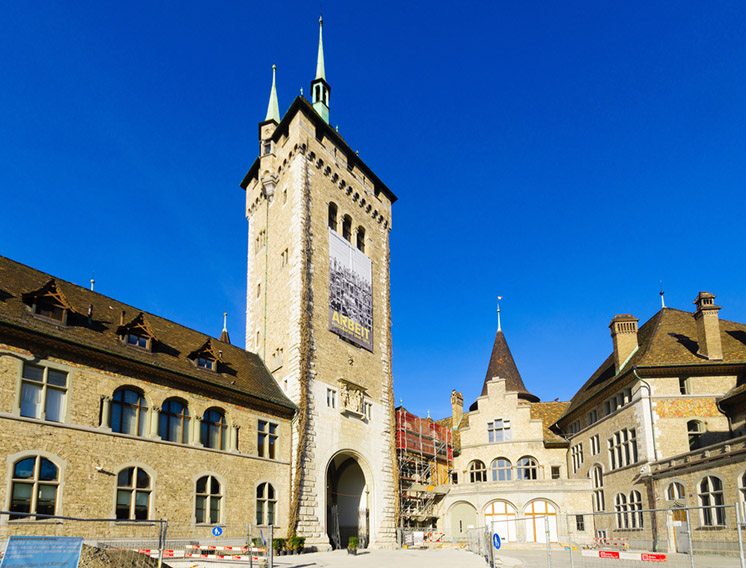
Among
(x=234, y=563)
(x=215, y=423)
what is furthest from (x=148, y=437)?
(x=234, y=563)

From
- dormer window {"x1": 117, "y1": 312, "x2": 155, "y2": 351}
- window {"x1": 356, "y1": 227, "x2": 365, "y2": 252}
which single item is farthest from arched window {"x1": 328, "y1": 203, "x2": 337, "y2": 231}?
dormer window {"x1": 117, "y1": 312, "x2": 155, "y2": 351}

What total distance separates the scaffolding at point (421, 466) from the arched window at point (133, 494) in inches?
827

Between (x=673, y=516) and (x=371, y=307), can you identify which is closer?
(x=673, y=516)

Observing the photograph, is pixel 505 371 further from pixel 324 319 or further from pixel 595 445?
pixel 324 319

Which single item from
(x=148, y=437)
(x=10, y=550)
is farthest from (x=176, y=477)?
(x=10, y=550)

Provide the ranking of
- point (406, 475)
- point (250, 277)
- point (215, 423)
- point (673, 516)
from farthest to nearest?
point (406, 475), point (250, 277), point (673, 516), point (215, 423)

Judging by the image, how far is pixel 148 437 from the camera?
24.7m

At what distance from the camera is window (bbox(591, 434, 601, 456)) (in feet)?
129

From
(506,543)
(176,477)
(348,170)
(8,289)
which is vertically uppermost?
(348,170)

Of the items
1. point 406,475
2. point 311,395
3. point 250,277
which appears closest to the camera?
point 311,395

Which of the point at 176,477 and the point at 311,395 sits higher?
the point at 311,395

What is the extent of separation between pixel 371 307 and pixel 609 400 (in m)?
15.3

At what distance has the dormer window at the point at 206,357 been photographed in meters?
28.9

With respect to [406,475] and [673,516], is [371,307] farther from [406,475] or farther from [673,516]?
[673,516]
